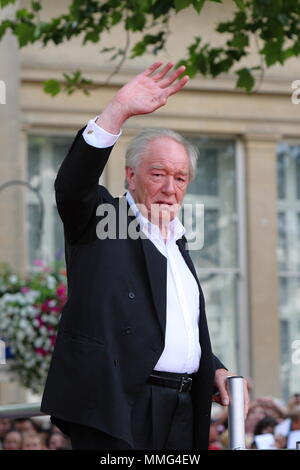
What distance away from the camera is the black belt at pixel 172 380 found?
351 centimetres

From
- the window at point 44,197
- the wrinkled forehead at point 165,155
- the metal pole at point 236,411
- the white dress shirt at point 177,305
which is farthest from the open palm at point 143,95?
the window at point 44,197

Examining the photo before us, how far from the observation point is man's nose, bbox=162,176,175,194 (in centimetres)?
363

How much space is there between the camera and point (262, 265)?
12.2 meters

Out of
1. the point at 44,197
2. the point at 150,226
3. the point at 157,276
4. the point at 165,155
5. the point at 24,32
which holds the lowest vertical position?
the point at 157,276

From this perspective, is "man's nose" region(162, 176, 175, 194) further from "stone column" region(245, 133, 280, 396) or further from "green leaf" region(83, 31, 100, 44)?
"stone column" region(245, 133, 280, 396)

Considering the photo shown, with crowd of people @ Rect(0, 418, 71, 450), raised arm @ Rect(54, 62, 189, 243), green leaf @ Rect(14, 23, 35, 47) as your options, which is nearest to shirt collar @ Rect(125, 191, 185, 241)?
raised arm @ Rect(54, 62, 189, 243)

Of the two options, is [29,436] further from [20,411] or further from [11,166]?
[11,166]

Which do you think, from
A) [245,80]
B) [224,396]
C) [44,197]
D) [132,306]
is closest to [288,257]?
[44,197]

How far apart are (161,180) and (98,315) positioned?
21.0 inches

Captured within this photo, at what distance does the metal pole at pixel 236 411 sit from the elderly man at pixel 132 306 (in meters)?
0.07

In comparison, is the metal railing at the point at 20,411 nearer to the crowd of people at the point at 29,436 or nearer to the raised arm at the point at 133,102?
the raised arm at the point at 133,102
